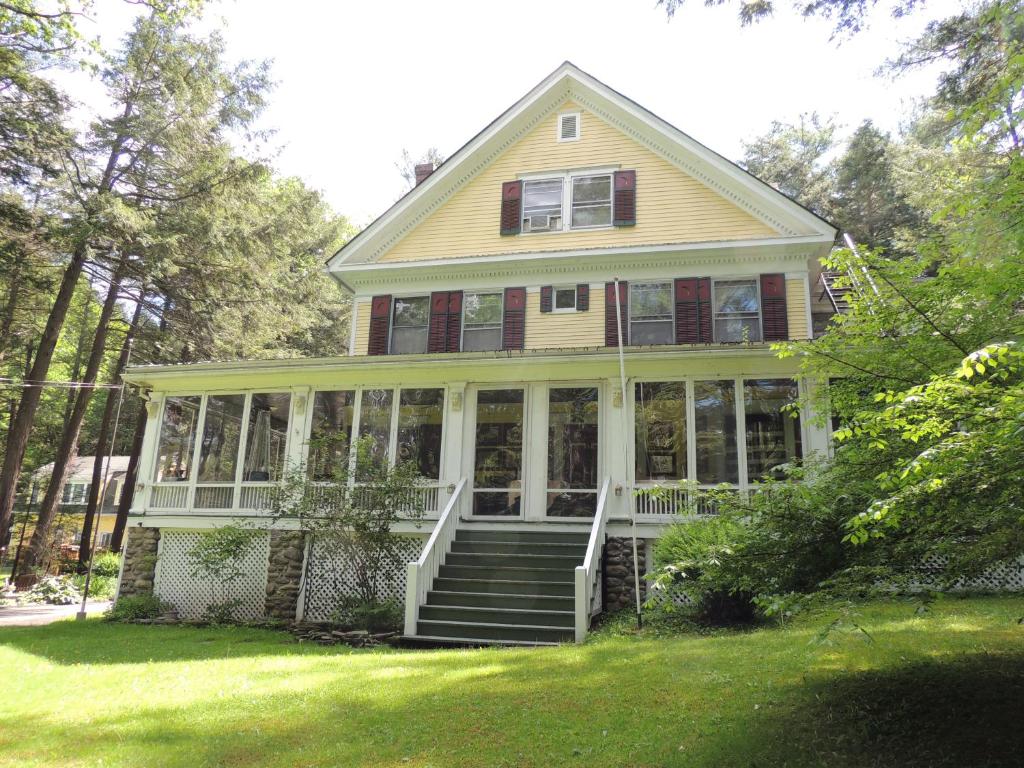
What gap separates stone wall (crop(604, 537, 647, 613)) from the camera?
10.1 metres

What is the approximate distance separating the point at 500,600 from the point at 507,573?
64 centimetres

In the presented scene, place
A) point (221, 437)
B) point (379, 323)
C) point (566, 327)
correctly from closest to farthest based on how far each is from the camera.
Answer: point (221, 437) < point (566, 327) < point (379, 323)

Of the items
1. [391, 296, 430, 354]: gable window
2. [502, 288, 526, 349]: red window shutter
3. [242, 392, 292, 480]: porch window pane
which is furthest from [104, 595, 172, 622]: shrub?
[502, 288, 526, 349]: red window shutter

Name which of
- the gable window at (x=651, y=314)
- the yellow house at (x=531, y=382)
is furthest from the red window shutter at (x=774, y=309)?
the gable window at (x=651, y=314)

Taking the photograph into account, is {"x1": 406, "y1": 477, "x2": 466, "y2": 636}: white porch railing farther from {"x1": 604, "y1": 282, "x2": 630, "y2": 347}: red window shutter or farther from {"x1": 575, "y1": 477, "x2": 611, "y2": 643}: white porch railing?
{"x1": 604, "y1": 282, "x2": 630, "y2": 347}: red window shutter

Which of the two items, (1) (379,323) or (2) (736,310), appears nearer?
(2) (736,310)

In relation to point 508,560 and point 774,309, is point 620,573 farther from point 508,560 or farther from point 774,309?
point 774,309

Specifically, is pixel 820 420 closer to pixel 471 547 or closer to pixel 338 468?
pixel 471 547

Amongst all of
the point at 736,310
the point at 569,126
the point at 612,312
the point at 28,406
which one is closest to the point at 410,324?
the point at 612,312

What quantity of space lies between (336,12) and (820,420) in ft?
23.8

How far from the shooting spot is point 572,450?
11734 mm

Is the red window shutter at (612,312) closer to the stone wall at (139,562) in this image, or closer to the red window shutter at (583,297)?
the red window shutter at (583,297)

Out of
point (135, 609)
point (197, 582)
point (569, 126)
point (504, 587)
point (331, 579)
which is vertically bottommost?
point (135, 609)

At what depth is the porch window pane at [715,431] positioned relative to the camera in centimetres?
1088
